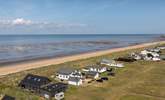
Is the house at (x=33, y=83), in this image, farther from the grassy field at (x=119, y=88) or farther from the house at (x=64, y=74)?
the house at (x=64, y=74)

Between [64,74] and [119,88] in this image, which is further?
[64,74]

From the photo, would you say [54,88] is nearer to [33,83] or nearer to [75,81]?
[33,83]

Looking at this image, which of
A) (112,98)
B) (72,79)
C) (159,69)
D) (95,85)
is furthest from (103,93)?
(159,69)

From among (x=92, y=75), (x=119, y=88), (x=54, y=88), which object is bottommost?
(x=119, y=88)

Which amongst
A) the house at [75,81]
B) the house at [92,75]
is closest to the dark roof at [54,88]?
the house at [75,81]

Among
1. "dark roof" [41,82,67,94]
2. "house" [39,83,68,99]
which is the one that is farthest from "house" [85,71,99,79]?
"house" [39,83,68,99]

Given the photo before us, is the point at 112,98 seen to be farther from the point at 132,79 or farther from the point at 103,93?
the point at 132,79

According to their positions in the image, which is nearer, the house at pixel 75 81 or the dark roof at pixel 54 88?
the dark roof at pixel 54 88

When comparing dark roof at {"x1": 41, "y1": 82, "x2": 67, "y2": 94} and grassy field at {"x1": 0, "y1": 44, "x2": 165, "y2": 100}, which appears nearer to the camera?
grassy field at {"x1": 0, "y1": 44, "x2": 165, "y2": 100}

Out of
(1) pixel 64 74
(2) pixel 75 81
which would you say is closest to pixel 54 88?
(2) pixel 75 81

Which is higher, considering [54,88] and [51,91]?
[54,88]

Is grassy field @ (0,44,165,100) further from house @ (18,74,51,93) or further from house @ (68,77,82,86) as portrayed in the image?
house @ (68,77,82,86)
